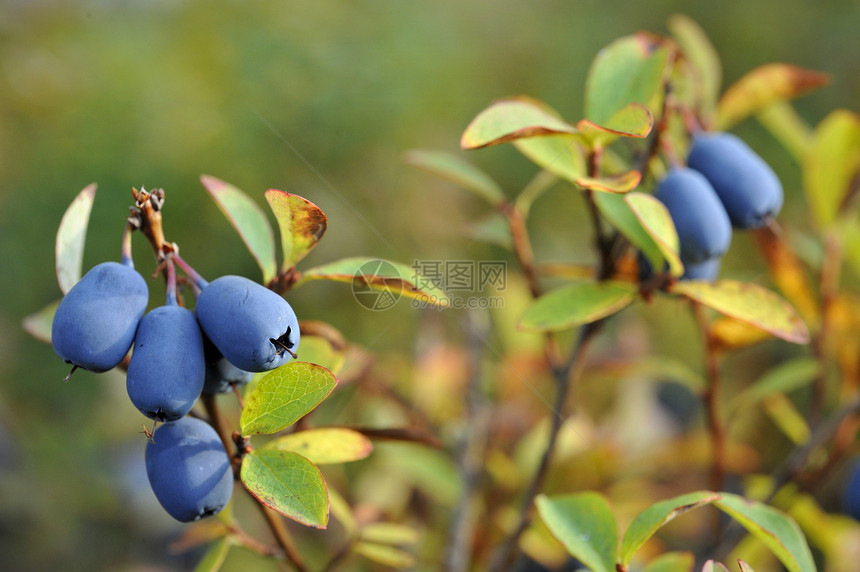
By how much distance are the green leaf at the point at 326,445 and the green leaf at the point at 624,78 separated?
39 centimetres

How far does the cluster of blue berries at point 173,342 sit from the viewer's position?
499 mm

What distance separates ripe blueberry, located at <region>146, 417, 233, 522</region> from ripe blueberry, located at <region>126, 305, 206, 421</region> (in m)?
0.05

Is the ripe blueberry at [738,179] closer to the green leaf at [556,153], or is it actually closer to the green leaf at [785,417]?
the green leaf at [556,153]

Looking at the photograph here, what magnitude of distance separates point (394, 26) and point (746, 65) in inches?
48.8

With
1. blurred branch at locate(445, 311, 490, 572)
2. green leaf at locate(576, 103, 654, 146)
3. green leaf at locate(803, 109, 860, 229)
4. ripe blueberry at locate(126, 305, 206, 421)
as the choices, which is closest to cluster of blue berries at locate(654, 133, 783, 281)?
green leaf at locate(576, 103, 654, 146)

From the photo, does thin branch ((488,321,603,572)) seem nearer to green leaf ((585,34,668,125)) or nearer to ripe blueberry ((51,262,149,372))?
green leaf ((585,34,668,125))

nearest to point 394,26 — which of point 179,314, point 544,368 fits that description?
point 544,368

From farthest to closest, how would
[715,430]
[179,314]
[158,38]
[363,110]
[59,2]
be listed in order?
[59,2]
[158,38]
[363,110]
[715,430]
[179,314]

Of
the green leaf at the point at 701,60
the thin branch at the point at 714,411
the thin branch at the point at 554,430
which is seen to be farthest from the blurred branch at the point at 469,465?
the green leaf at the point at 701,60

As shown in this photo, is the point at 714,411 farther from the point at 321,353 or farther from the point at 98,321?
the point at 98,321

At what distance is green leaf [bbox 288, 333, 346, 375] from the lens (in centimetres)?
67

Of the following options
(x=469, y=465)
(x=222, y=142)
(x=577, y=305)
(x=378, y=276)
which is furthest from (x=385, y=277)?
(x=222, y=142)

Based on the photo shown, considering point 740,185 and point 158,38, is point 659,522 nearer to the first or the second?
point 740,185

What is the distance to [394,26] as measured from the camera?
2393mm
